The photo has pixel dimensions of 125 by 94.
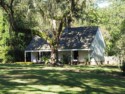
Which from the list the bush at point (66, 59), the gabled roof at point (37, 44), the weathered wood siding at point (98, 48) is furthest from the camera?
the gabled roof at point (37, 44)

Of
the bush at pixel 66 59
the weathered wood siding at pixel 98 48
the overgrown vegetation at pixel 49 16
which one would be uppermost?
the overgrown vegetation at pixel 49 16

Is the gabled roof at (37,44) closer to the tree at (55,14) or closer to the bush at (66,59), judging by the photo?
the bush at (66,59)

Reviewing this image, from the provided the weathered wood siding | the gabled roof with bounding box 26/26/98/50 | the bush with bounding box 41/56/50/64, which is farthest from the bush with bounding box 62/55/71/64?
the weathered wood siding

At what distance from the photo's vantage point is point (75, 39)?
4778 centimetres

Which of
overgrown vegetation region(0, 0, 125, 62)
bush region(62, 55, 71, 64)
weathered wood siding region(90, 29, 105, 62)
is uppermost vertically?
overgrown vegetation region(0, 0, 125, 62)

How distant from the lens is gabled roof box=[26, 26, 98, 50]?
46297 mm

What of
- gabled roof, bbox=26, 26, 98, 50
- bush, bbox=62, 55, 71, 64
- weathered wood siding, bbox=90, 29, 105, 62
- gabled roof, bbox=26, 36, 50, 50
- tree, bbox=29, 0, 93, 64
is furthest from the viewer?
gabled roof, bbox=26, 36, 50, 50

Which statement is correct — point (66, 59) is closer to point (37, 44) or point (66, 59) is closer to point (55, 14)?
point (37, 44)

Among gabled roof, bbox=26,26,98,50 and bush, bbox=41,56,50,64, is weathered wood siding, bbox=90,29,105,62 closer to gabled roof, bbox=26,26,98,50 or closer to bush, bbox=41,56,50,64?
gabled roof, bbox=26,26,98,50

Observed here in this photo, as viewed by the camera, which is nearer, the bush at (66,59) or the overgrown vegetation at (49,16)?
the overgrown vegetation at (49,16)

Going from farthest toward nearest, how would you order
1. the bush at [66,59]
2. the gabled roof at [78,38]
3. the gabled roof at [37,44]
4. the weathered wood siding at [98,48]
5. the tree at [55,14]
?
1. the gabled roof at [37,44]
2. the weathered wood siding at [98,48]
3. the gabled roof at [78,38]
4. the bush at [66,59]
5. the tree at [55,14]

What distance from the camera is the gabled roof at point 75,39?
4630 cm

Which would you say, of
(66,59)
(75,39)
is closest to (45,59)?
(66,59)

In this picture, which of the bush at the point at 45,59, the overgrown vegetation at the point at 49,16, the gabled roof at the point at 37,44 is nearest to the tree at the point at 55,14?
the overgrown vegetation at the point at 49,16
